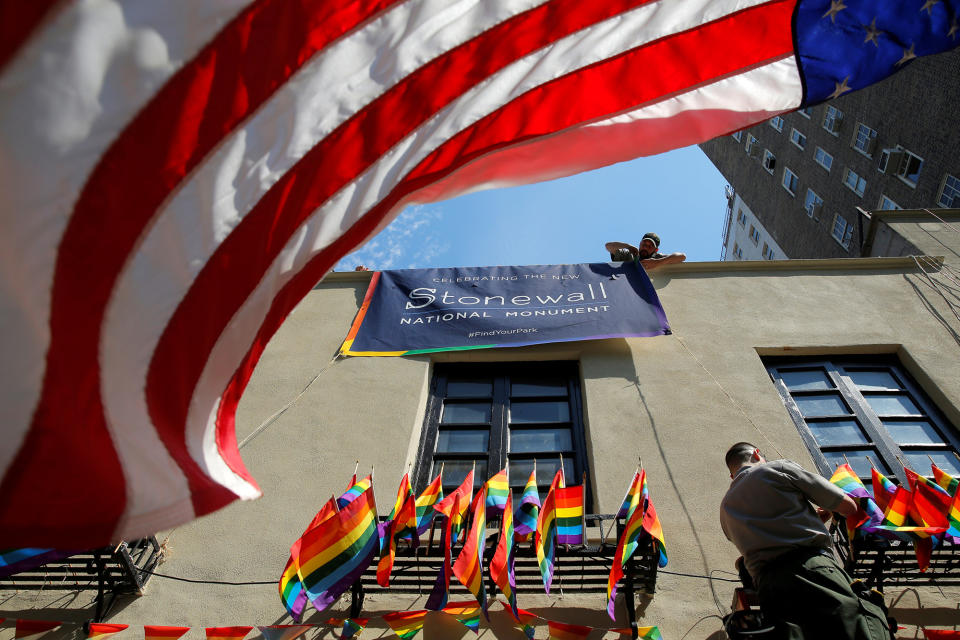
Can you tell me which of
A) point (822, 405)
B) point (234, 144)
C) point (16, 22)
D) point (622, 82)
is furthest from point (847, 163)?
point (16, 22)

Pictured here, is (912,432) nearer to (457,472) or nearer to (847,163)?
(457,472)

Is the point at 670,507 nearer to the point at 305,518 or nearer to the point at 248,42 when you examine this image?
the point at 305,518

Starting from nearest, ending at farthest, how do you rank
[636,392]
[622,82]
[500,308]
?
[622,82] → [636,392] → [500,308]

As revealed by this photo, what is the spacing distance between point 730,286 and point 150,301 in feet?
24.7

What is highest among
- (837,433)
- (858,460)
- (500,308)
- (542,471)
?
(500,308)

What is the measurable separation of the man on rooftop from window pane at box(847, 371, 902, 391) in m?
2.59

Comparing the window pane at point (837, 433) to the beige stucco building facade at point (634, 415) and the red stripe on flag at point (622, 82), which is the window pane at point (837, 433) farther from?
the red stripe on flag at point (622, 82)

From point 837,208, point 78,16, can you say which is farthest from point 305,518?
point 837,208

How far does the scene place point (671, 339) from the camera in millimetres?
7598

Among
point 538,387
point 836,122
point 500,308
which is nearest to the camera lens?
point 538,387

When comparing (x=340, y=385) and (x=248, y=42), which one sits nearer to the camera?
(x=248, y=42)

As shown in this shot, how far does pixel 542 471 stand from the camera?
246 inches

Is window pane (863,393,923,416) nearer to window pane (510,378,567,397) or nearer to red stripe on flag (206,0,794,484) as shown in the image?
window pane (510,378,567,397)

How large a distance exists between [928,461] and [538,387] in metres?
3.70
